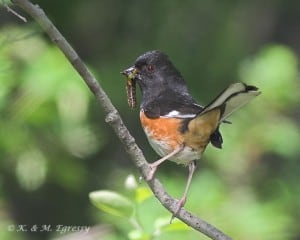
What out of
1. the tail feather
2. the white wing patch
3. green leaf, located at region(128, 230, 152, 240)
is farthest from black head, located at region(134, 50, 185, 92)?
green leaf, located at region(128, 230, 152, 240)

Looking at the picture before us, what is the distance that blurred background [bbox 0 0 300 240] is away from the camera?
4.52m

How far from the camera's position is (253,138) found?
16.4 feet

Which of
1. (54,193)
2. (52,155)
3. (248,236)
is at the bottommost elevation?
(248,236)

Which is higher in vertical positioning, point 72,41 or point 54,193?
point 72,41

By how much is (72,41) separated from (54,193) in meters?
1.17

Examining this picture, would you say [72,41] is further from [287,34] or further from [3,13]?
[287,34]

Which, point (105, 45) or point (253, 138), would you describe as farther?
point (105, 45)

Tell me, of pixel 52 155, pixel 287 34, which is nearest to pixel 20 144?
pixel 52 155

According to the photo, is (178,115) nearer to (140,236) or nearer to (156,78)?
(156,78)

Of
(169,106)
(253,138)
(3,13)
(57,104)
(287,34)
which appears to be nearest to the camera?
(169,106)

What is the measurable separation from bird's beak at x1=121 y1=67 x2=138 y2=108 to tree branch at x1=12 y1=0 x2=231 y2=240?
415mm

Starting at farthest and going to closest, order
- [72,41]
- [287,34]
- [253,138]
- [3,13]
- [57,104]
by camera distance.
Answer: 1. [287,34]
2. [72,41]
3. [3,13]
4. [253,138]
5. [57,104]

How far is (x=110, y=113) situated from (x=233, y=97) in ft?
1.29

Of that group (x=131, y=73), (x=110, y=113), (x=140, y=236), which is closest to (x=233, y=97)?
(x=110, y=113)
